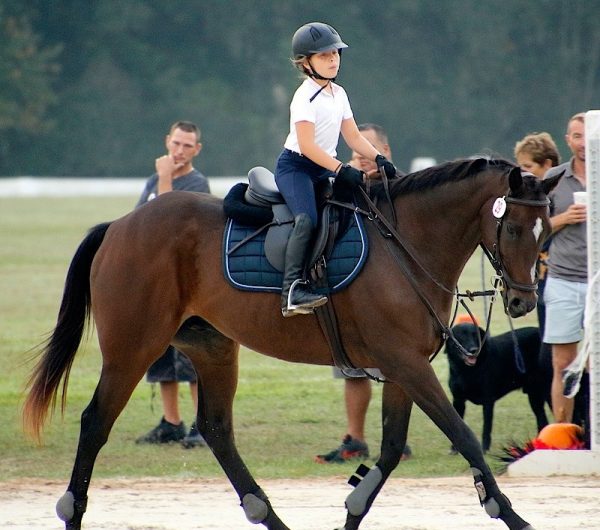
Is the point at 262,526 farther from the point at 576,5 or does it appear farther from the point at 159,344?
the point at 576,5

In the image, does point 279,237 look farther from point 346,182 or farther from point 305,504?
point 305,504

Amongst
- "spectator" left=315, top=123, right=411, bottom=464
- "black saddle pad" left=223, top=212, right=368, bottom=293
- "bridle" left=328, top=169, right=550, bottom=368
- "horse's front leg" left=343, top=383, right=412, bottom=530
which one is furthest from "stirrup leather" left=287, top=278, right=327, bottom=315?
"spectator" left=315, top=123, right=411, bottom=464

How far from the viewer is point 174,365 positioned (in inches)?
389

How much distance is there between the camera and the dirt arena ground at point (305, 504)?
690 cm

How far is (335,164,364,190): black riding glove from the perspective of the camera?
256 inches

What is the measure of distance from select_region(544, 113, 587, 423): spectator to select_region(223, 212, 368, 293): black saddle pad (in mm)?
2706

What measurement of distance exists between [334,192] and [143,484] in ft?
8.91

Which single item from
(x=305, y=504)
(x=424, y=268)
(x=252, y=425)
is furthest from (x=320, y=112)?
(x=252, y=425)

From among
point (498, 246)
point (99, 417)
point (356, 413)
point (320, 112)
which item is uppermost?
point (320, 112)

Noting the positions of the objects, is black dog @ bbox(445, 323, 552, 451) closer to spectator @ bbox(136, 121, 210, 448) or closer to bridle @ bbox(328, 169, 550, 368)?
spectator @ bbox(136, 121, 210, 448)

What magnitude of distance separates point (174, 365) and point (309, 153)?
12.5 feet

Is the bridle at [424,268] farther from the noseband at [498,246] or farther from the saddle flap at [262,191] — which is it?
the saddle flap at [262,191]

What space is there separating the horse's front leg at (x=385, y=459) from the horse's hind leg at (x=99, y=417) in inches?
55.4

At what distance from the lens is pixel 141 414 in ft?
36.3
